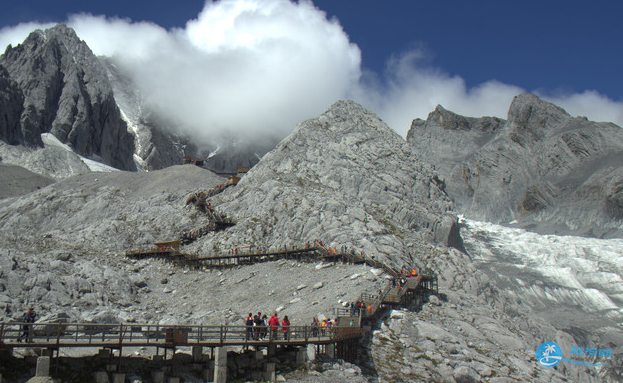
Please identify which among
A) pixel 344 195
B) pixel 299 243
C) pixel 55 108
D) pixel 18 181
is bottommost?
pixel 299 243

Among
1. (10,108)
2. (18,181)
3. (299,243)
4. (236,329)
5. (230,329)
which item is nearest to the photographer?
(236,329)

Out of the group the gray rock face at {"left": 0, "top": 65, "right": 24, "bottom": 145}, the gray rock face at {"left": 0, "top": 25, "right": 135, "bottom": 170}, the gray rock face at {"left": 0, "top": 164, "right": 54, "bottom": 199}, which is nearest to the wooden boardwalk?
the gray rock face at {"left": 0, "top": 164, "right": 54, "bottom": 199}

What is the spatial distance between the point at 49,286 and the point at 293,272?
20.6 metres

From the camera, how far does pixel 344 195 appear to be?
72.8 m

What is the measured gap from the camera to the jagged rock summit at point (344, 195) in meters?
61.2

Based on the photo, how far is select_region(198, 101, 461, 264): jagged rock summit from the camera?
61.2 m

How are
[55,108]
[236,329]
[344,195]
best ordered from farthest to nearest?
[55,108], [344,195], [236,329]

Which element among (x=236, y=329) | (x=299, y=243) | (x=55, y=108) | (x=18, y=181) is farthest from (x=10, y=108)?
(x=236, y=329)

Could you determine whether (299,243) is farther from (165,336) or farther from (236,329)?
(165,336)

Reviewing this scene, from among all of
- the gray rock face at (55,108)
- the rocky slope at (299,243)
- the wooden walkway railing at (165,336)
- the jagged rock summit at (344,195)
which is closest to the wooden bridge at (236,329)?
the wooden walkway railing at (165,336)

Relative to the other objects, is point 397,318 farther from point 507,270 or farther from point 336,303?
point 507,270

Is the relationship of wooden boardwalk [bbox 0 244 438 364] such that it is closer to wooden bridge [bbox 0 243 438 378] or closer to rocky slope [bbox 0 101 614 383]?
wooden bridge [bbox 0 243 438 378]

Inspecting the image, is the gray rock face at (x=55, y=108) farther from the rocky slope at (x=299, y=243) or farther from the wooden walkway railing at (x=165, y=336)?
the wooden walkway railing at (x=165, y=336)

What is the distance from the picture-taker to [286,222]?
6419 centimetres
